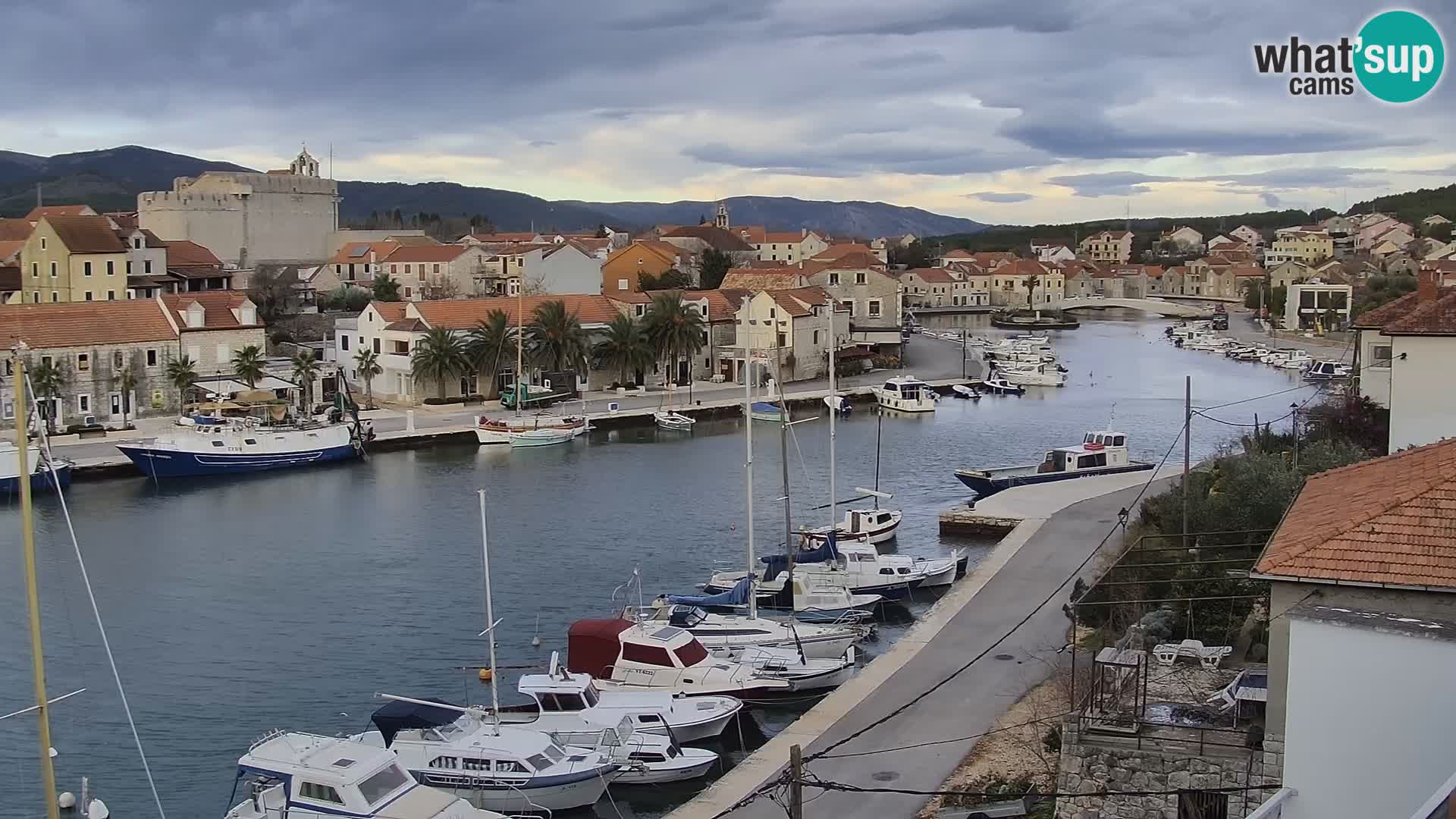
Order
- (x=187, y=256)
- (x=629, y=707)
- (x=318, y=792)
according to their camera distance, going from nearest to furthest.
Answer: (x=318, y=792) → (x=629, y=707) → (x=187, y=256)

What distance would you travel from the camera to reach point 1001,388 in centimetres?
5550

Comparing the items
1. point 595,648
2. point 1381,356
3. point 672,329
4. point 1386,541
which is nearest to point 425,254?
point 672,329

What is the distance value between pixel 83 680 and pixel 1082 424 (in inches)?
1288

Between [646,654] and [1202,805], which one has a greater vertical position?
[1202,805]

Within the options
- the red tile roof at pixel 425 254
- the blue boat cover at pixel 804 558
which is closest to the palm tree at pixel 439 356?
the red tile roof at pixel 425 254

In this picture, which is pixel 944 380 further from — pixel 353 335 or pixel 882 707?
pixel 882 707

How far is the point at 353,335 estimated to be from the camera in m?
49.5

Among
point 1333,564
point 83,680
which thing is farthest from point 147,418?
point 1333,564

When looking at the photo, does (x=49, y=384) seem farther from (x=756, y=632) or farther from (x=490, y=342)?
(x=756, y=632)

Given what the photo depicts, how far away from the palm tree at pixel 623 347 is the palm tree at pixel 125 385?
620 inches

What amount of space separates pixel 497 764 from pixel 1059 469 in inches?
813

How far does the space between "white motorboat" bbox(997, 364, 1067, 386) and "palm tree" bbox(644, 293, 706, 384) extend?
13.6 metres

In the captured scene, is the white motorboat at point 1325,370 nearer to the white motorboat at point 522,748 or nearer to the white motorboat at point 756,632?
the white motorboat at point 756,632

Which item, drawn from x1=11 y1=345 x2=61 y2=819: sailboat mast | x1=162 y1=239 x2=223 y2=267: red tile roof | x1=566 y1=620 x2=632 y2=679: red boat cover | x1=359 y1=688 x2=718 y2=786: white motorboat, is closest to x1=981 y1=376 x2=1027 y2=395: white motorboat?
x1=162 y1=239 x2=223 y2=267: red tile roof
